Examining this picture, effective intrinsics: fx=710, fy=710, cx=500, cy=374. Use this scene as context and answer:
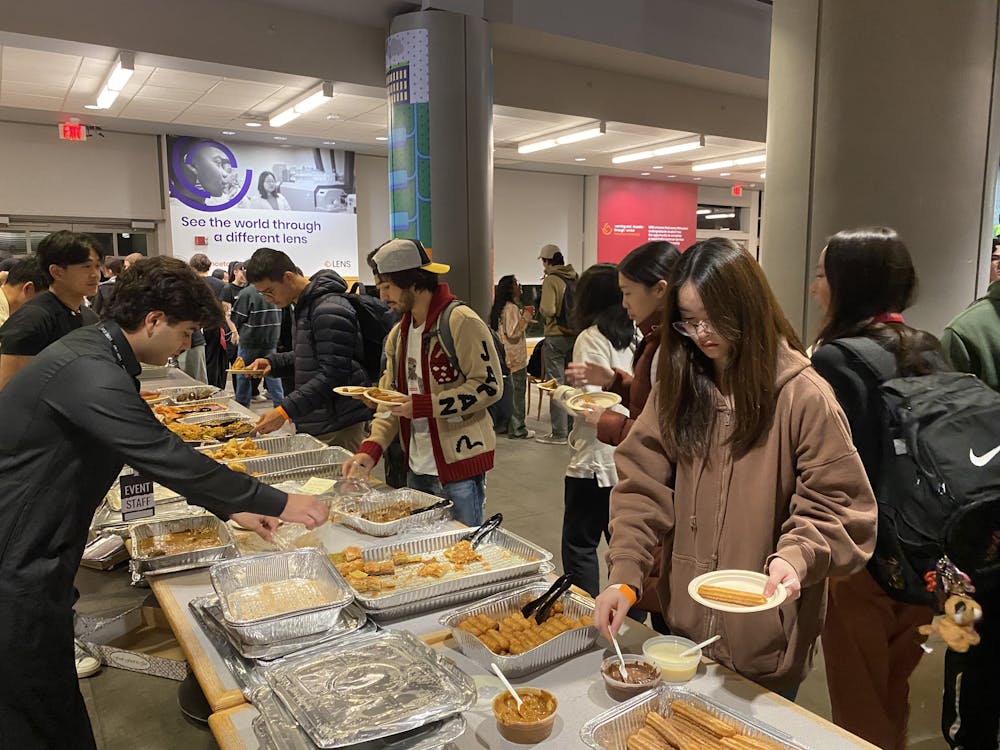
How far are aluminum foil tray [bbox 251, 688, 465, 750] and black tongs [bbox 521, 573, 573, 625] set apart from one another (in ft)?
1.33

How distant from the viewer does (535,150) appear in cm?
1034

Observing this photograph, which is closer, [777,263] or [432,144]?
[777,263]

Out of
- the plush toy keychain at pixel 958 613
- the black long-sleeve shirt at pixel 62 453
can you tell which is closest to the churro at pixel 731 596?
the plush toy keychain at pixel 958 613

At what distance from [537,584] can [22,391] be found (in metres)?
1.26

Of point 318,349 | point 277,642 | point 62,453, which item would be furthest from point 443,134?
point 277,642

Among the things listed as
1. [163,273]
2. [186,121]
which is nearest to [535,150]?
[186,121]

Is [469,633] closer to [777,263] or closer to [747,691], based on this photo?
[747,691]

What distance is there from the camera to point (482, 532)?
2.14 m

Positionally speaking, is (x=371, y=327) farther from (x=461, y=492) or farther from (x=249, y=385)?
(x=249, y=385)

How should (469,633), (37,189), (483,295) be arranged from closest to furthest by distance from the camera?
(469,633)
(483,295)
(37,189)

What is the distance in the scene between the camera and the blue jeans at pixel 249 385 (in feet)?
20.1

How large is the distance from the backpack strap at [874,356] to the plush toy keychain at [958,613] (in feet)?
1.61

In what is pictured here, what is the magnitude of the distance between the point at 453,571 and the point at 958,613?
1179 millimetres

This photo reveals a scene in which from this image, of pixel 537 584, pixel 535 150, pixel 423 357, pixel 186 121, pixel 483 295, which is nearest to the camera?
pixel 537 584
